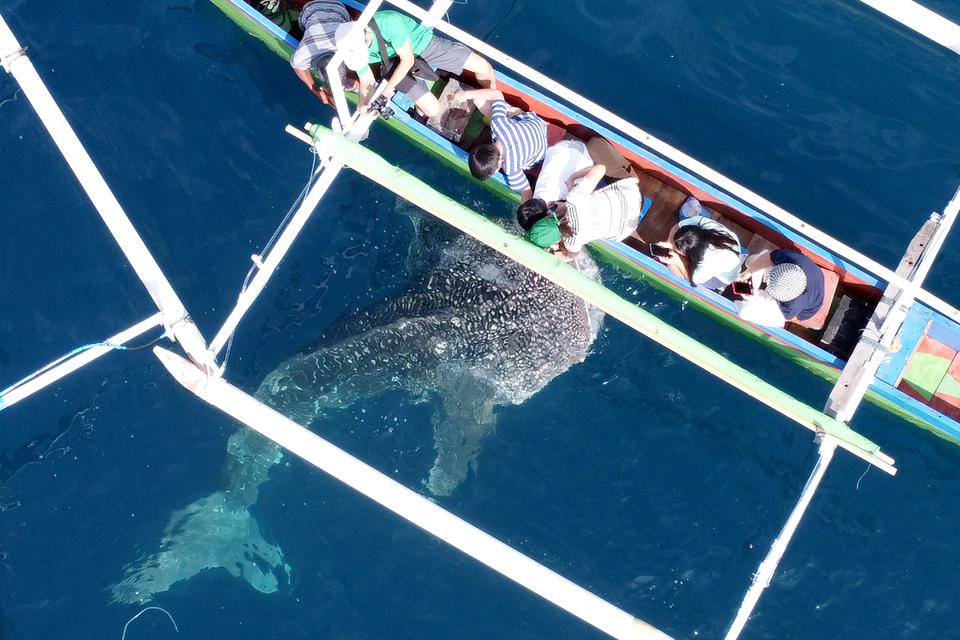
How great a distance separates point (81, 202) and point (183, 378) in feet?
14.3

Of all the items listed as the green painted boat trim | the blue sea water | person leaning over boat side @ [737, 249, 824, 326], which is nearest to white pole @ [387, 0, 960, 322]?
person leaning over boat side @ [737, 249, 824, 326]

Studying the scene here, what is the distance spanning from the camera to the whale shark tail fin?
29.6ft

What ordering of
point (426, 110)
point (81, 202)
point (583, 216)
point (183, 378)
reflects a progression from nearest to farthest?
point (183, 378) → point (583, 216) → point (426, 110) → point (81, 202)

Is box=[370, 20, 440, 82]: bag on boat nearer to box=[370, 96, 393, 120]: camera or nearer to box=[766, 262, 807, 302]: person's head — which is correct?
box=[370, 96, 393, 120]: camera

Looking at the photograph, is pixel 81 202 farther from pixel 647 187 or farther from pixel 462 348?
pixel 647 187

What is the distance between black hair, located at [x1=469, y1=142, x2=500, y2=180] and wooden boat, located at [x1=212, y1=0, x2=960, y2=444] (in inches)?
26.0

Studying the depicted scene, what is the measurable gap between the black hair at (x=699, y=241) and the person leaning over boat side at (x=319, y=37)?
4.28 metres

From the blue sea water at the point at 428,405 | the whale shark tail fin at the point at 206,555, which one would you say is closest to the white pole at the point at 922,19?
the blue sea water at the point at 428,405

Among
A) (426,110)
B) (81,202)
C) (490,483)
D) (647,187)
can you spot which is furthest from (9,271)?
(647,187)

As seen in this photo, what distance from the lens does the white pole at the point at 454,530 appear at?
20.4 ft

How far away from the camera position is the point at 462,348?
360 inches

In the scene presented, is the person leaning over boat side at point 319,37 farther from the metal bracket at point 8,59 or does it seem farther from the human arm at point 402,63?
the metal bracket at point 8,59

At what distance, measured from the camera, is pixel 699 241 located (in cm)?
798

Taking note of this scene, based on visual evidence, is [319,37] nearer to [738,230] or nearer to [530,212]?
[530,212]
